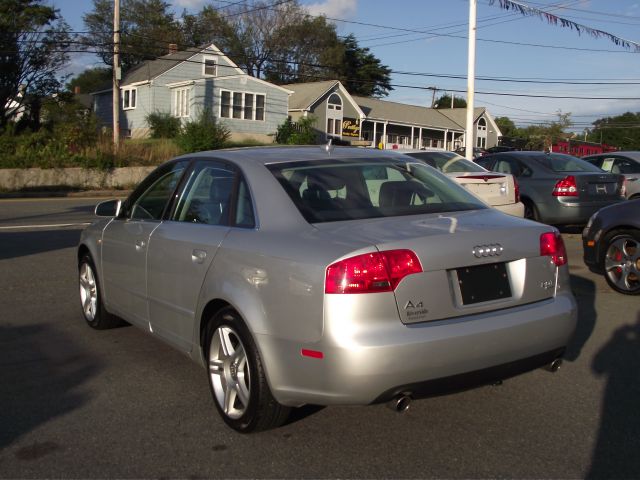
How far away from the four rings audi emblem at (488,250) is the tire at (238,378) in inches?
51.1

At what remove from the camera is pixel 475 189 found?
11211mm

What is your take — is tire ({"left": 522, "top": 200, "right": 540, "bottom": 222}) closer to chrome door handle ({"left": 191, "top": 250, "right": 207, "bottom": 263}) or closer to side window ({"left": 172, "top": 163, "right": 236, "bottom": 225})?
side window ({"left": 172, "top": 163, "right": 236, "bottom": 225})

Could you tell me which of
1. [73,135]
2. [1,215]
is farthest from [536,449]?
[73,135]

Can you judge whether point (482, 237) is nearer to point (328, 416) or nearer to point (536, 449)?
point (536, 449)

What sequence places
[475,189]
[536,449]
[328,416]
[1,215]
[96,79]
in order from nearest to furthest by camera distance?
[536,449] → [328,416] → [475,189] → [1,215] → [96,79]

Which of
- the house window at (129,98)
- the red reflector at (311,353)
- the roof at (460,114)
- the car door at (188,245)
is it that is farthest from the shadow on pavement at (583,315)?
the roof at (460,114)

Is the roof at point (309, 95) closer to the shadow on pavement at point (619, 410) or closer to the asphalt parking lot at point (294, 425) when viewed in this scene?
the shadow on pavement at point (619, 410)

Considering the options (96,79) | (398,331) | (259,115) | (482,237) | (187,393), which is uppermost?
(96,79)

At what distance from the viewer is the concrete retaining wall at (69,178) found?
24.6 metres

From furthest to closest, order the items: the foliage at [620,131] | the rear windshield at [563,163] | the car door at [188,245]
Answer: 1. the foliage at [620,131]
2. the rear windshield at [563,163]
3. the car door at [188,245]

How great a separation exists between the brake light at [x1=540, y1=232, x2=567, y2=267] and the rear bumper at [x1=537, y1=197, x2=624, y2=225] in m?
A: 8.20

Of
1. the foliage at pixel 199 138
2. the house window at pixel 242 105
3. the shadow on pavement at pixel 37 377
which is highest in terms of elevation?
the house window at pixel 242 105

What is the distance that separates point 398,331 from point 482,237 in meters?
0.76

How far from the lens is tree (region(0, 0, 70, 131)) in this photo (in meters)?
33.5
